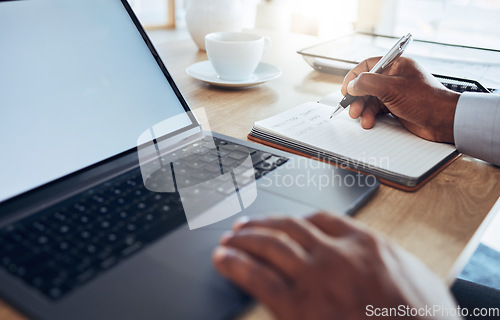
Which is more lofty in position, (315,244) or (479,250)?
(315,244)

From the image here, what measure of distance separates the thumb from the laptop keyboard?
0.34 meters

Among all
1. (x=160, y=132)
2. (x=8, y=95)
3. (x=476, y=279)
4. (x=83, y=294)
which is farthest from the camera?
(x=476, y=279)

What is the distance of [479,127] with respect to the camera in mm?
703

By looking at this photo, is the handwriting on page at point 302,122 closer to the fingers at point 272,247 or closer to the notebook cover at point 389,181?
the notebook cover at point 389,181

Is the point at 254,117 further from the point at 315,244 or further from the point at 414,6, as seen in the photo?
the point at 414,6

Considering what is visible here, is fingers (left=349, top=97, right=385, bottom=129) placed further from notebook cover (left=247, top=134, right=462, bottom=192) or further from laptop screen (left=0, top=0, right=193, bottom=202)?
laptop screen (left=0, top=0, right=193, bottom=202)

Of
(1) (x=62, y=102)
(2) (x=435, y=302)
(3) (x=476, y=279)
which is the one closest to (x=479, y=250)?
(3) (x=476, y=279)

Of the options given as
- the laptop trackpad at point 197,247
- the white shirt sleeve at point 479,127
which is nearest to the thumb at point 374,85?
the white shirt sleeve at point 479,127

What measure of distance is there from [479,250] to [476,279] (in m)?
0.18

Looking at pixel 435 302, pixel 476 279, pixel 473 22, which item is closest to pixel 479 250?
pixel 476 279

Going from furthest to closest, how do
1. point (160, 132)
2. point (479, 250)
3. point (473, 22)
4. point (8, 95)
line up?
point (473, 22)
point (479, 250)
point (160, 132)
point (8, 95)

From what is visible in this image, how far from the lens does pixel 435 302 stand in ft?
1.26

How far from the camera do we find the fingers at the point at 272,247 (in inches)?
13.7

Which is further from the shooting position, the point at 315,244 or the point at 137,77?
the point at 137,77
